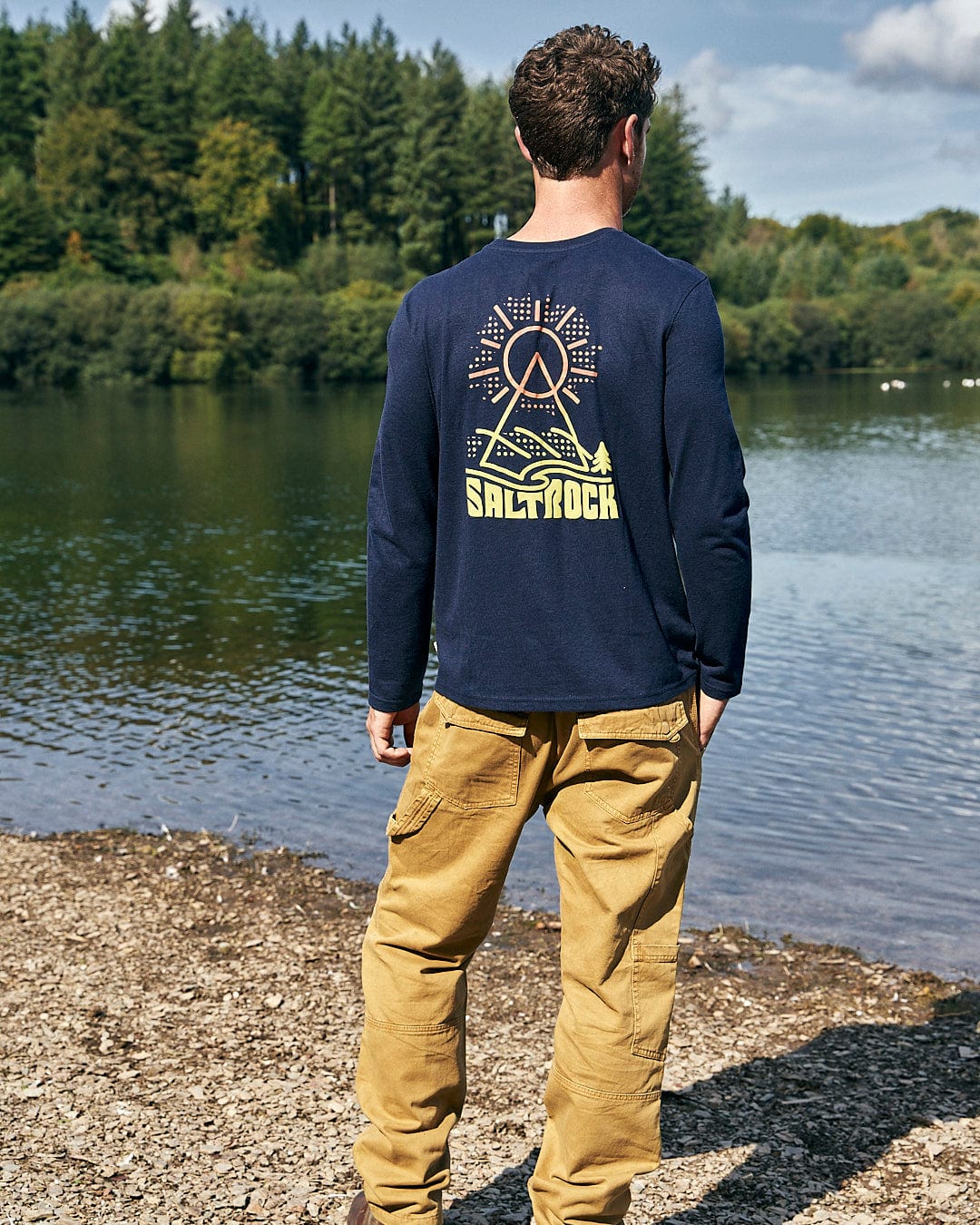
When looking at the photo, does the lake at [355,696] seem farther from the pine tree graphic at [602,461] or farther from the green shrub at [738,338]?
the green shrub at [738,338]

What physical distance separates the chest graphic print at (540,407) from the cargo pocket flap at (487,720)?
454 millimetres

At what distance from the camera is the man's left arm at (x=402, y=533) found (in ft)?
9.93

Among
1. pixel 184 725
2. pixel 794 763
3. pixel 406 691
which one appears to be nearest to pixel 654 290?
pixel 406 691

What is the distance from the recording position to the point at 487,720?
9.89ft

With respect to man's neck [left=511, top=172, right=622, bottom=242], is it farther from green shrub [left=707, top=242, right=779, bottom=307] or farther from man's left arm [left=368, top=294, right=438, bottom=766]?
green shrub [left=707, top=242, right=779, bottom=307]

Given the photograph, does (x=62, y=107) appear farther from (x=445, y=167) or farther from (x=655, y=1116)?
(x=655, y=1116)

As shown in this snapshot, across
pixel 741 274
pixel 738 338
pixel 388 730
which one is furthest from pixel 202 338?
pixel 388 730

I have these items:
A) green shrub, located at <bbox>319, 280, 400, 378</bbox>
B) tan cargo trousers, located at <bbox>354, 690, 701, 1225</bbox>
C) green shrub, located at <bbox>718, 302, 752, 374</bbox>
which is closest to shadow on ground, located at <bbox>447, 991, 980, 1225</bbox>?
tan cargo trousers, located at <bbox>354, 690, 701, 1225</bbox>

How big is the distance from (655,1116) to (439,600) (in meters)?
1.30

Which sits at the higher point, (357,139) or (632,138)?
(357,139)

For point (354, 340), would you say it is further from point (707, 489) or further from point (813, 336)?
point (707, 489)

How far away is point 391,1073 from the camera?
3.10 meters

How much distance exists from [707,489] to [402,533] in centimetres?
72

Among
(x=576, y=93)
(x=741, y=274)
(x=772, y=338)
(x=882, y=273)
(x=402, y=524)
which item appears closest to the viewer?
(x=576, y=93)
